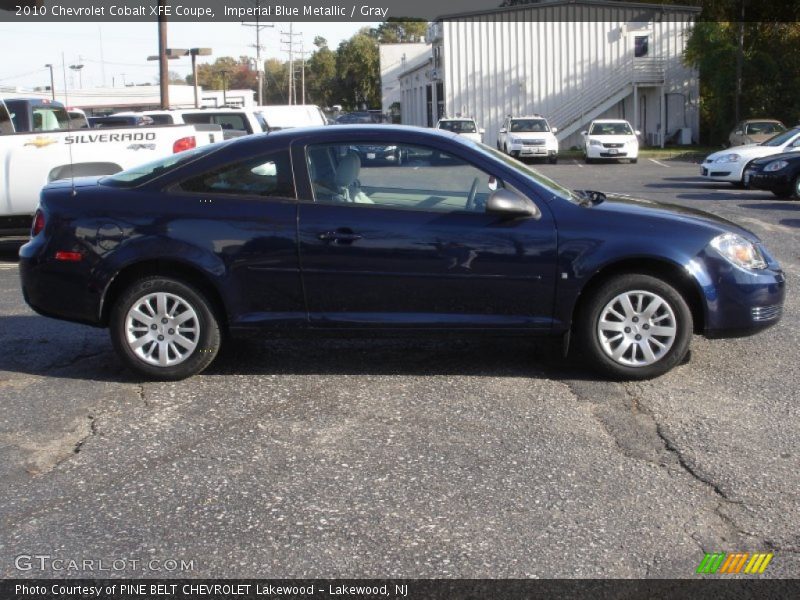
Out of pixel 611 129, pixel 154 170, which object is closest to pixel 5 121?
pixel 154 170

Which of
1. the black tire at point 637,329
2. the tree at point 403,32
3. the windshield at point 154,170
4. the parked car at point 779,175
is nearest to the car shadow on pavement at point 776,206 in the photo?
the parked car at point 779,175

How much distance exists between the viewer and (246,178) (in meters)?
6.36

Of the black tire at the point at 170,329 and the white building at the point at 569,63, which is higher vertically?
the white building at the point at 569,63

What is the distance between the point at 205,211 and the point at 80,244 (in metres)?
0.86

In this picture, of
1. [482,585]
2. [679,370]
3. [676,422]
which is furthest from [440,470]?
[679,370]

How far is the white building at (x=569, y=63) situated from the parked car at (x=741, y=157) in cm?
2448

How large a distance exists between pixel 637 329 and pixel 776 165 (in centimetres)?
1330

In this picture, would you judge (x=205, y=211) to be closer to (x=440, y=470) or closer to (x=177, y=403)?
(x=177, y=403)

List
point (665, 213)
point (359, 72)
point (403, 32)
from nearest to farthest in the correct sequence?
point (665, 213) < point (359, 72) < point (403, 32)

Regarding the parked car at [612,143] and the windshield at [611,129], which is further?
the windshield at [611,129]

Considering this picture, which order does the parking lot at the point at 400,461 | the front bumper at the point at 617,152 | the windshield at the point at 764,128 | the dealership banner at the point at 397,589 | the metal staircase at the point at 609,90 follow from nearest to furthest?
the dealership banner at the point at 397,589, the parking lot at the point at 400,461, the windshield at the point at 764,128, the front bumper at the point at 617,152, the metal staircase at the point at 609,90

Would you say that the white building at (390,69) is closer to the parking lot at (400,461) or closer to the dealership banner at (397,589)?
the parking lot at (400,461)

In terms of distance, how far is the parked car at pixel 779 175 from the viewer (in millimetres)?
17688

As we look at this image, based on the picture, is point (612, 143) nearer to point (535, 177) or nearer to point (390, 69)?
point (535, 177)
